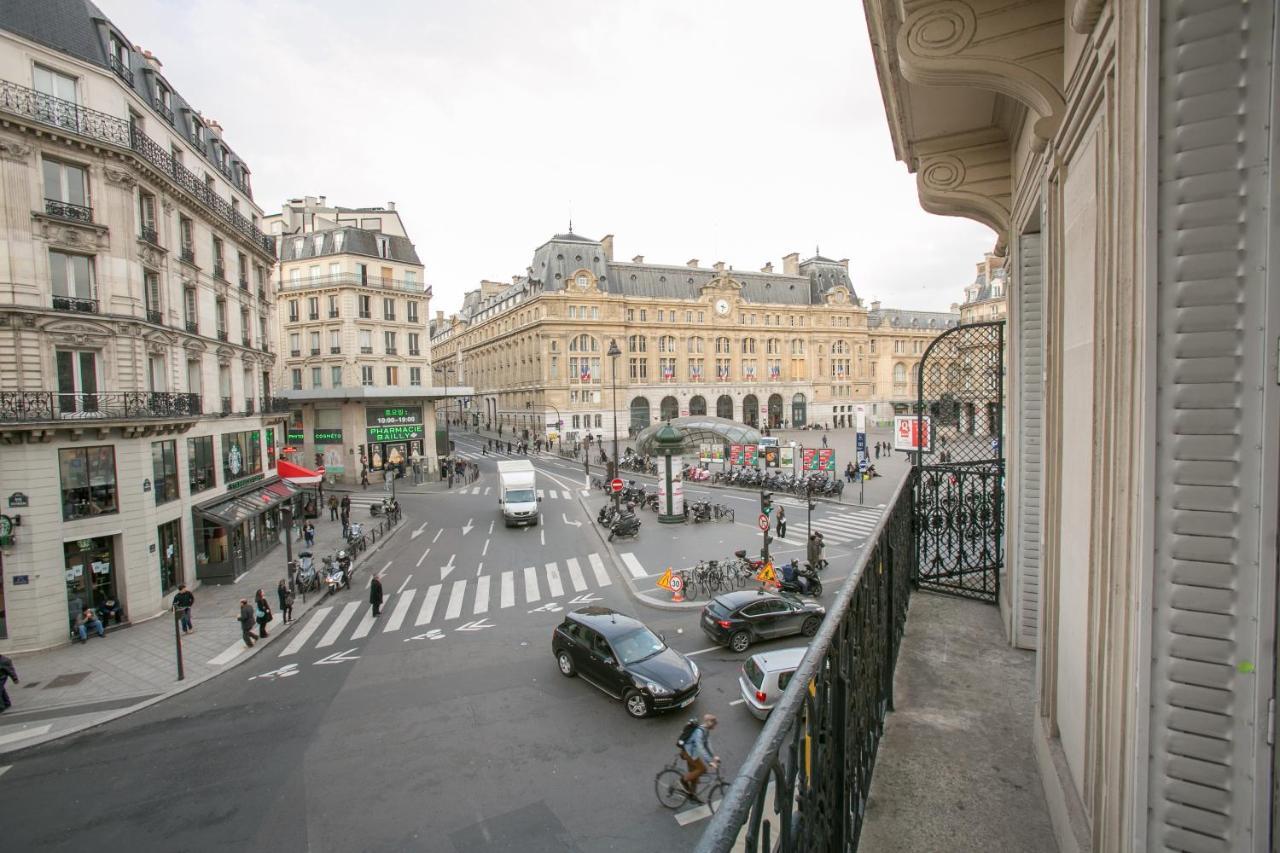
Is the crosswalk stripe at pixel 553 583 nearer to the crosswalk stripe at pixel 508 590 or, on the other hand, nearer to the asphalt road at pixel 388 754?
the crosswalk stripe at pixel 508 590

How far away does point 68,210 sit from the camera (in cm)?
1712

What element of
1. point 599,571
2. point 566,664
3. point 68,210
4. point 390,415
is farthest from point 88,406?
point 390,415

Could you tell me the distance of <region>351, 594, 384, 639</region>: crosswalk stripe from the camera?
16.5 m

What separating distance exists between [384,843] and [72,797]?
5.82m

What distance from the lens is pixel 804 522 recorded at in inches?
1115

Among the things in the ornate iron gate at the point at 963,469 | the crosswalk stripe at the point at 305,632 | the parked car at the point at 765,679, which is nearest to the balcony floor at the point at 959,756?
the ornate iron gate at the point at 963,469

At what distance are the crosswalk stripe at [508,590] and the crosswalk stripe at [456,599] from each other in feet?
4.05

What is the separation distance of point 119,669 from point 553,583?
1128 centimetres

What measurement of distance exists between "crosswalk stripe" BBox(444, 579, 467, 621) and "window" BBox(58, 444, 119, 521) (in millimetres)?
9753

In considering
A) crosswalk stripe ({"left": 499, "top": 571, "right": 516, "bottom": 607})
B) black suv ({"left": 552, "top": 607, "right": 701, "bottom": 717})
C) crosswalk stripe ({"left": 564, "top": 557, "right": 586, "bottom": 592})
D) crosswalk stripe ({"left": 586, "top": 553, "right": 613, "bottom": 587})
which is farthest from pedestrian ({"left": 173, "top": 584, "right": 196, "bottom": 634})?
crosswalk stripe ({"left": 586, "top": 553, "right": 613, "bottom": 587})

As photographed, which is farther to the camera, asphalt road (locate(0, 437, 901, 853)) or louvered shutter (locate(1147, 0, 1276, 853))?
asphalt road (locate(0, 437, 901, 853))

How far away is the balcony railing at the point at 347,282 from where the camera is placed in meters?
42.2

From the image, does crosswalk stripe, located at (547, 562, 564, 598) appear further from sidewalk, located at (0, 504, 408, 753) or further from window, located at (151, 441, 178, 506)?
window, located at (151, 441, 178, 506)

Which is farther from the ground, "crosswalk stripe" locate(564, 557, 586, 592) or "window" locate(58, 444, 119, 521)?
"window" locate(58, 444, 119, 521)
